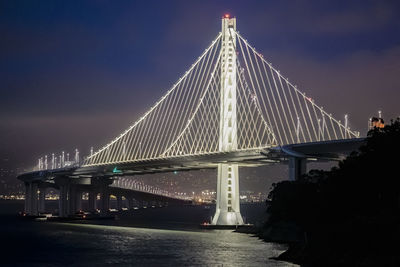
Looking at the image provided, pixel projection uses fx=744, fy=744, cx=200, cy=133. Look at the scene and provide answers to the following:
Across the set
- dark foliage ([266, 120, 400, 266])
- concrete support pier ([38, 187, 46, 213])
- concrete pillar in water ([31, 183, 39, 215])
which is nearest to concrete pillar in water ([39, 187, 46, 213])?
concrete support pier ([38, 187, 46, 213])

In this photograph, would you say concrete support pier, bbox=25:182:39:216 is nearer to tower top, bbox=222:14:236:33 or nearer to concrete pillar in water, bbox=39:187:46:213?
concrete pillar in water, bbox=39:187:46:213

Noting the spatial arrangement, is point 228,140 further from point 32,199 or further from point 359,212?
point 32,199

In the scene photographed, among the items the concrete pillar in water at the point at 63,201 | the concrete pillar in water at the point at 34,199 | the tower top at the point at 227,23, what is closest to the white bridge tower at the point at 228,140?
the tower top at the point at 227,23

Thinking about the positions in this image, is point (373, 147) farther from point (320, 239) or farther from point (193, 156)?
point (193, 156)

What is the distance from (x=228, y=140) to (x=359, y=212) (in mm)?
31026

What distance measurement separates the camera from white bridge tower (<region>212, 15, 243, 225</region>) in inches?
3120

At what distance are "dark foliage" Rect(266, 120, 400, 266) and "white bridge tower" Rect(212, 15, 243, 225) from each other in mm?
15178

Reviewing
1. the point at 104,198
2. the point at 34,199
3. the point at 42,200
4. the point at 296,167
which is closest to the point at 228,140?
the point at 296,167

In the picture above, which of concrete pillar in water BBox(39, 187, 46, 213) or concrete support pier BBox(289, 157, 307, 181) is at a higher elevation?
concrete support pier BBox(289, 157, 307, 181)

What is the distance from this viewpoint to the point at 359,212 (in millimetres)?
49438

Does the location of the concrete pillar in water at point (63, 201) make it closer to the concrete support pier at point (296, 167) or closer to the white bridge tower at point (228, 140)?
the white bridge tower at point (228, 140)

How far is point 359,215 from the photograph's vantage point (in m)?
46.9

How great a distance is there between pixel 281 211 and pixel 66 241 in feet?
68.1

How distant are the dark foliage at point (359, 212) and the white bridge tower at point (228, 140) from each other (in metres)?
15.2
